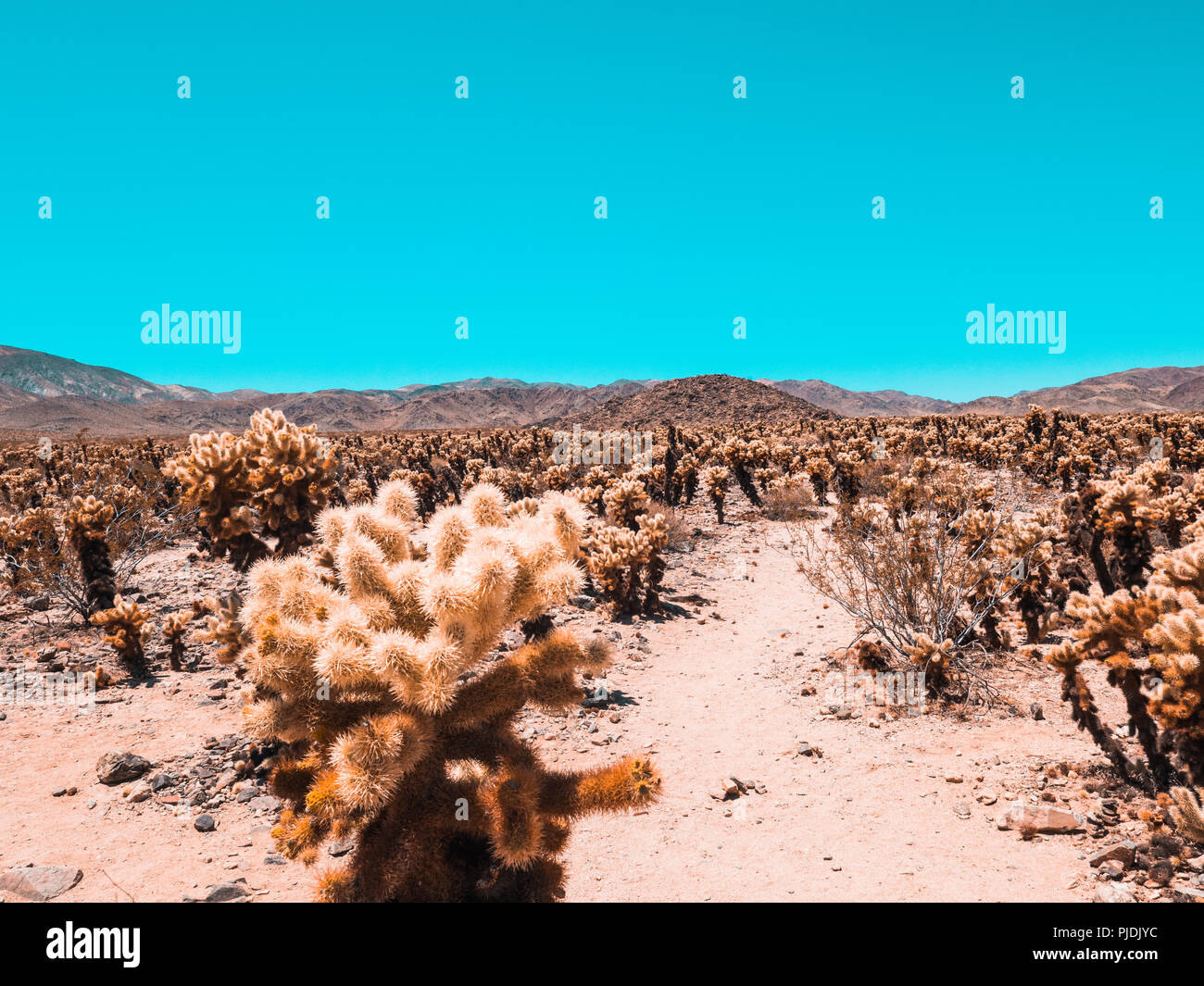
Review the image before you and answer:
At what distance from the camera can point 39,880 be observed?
3.99 metres

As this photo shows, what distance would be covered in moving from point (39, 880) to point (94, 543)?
6.08 m

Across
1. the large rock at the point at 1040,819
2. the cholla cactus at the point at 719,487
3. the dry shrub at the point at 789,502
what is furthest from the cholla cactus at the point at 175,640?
the dry shrub at the point at 789,502

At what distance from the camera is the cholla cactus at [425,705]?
8.54 feet

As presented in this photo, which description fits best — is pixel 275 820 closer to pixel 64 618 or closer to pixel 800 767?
pixel 800 767

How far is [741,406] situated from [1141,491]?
64390 millimetres

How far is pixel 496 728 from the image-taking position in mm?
3264

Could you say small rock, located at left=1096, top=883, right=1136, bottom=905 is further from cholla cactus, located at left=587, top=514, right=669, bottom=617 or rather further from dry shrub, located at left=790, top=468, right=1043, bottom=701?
cholla cactus, located at left=587, top=514, right=669, bottom=617

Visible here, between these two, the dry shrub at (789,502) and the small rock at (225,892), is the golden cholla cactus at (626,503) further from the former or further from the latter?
the small rock at (225,892)

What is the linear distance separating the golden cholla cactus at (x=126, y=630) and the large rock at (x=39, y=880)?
4282 millimetres

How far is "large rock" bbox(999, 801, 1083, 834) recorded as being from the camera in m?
4.41

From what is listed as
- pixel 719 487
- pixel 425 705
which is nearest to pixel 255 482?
pixel 425 705

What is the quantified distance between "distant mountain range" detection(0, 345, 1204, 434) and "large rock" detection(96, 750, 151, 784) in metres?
67.5

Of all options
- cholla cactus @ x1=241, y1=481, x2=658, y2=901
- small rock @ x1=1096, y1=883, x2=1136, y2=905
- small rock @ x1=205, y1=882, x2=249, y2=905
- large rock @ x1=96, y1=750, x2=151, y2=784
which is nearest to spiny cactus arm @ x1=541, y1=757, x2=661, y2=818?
cholla cactus @ x1=241, y1=481, x2=658, y2=901
